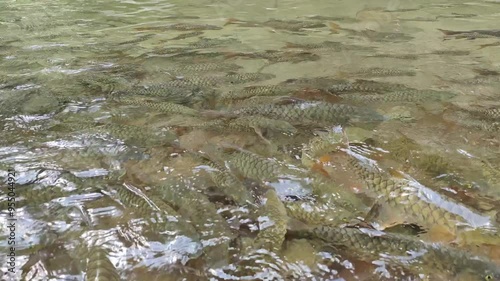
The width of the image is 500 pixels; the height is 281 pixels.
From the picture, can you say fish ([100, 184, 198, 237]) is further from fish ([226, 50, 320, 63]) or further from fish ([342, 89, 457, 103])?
fish ([226, 50, 320, 63])

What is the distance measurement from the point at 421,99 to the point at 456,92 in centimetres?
60

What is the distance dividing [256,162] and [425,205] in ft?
3.71

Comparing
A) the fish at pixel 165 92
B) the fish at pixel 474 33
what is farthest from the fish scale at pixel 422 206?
the fish at pixel 474 33

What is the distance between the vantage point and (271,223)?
2381mm

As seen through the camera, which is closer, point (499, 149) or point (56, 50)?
point (499, 149)

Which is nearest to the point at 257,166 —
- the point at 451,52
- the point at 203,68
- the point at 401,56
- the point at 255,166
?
the point at 255,166

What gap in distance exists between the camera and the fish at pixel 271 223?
2.24m

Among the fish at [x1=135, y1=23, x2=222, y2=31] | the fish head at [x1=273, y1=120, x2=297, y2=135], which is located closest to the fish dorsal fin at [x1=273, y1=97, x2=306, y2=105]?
the fish head at [x1=273, y1=120, x2=297, y2=135]

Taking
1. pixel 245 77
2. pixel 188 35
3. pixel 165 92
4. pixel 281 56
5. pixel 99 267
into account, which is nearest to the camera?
pixel 99 267

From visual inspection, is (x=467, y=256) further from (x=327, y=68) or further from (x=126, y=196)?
(x=327, y=68)

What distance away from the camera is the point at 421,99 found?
3984mm

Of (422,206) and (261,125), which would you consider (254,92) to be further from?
(422,206)

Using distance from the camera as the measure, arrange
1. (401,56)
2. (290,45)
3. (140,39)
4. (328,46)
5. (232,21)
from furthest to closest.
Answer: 1. (232,21)
2. (140,39)
3. (290,45)
4. (328,46)
5. (401,56)

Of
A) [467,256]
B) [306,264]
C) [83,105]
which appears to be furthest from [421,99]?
[83,105]
